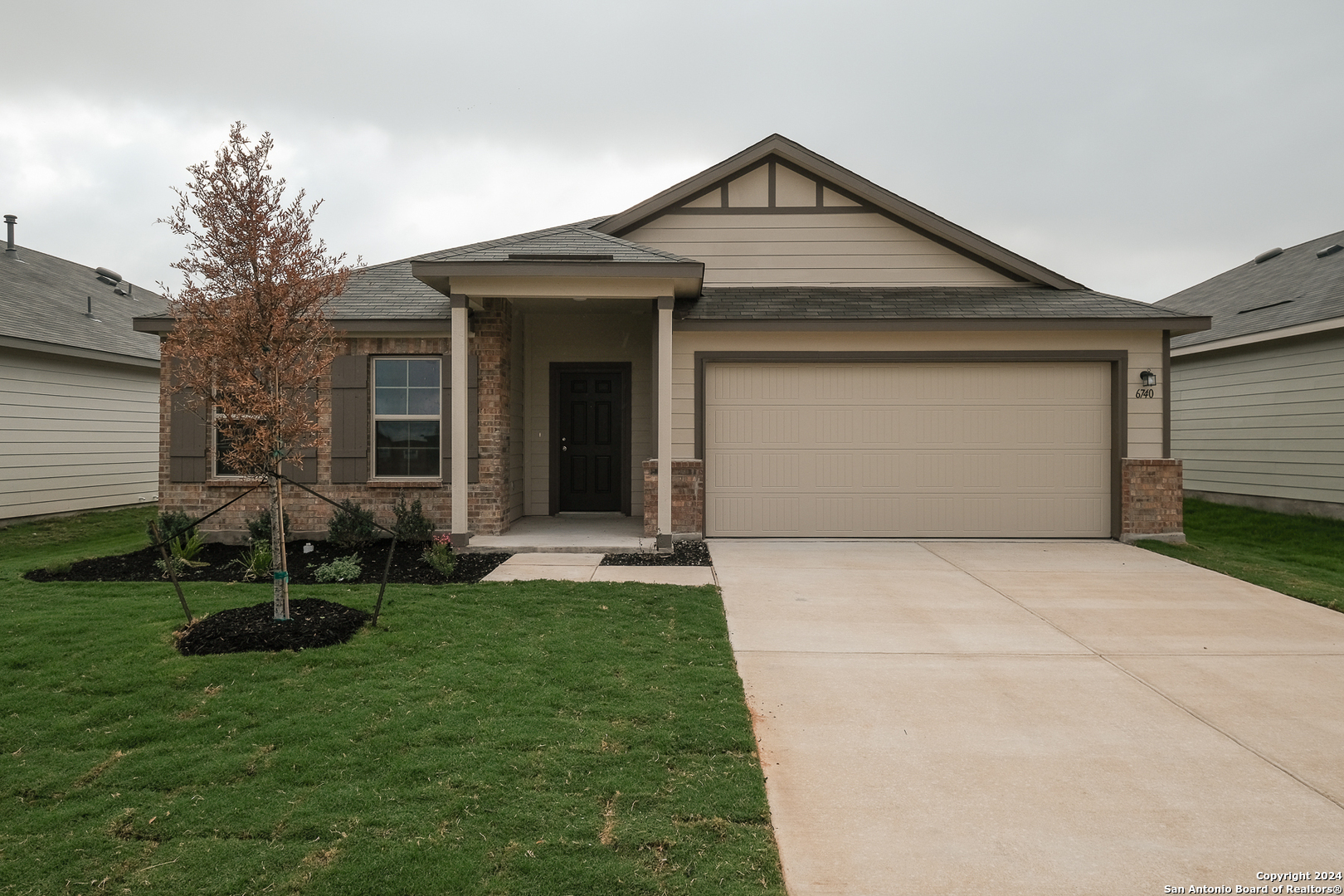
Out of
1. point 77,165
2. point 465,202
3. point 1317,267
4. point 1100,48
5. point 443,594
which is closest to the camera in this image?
point 443,594

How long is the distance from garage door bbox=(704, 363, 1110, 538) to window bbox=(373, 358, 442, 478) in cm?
352

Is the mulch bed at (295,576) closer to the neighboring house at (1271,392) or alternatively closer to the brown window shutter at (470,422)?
the brown window shutter at (470,422)

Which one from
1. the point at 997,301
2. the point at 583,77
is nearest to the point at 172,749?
the point at 997,301

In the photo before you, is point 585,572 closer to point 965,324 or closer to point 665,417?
point 665,417

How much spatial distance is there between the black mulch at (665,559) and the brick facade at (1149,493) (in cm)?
540

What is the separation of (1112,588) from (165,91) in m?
17.5

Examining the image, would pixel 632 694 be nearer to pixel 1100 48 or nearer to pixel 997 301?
pixel 997 301

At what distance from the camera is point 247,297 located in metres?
4.47

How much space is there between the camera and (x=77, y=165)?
21.5 metres

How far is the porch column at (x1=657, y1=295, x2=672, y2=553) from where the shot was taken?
26.7 ft

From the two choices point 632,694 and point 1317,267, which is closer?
point 632,694

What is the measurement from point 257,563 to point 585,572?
3163mm

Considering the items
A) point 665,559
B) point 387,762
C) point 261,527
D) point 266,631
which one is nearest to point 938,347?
point 665,559

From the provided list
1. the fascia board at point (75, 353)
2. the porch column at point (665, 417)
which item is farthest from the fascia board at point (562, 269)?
the fascia board at point (75, 353)
